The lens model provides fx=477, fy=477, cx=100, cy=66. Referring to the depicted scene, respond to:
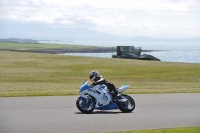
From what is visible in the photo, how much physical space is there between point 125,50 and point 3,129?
73660 mm

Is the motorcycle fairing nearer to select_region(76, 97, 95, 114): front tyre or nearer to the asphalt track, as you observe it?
the asphalt track

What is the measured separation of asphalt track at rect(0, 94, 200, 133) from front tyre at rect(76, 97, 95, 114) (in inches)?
7.0

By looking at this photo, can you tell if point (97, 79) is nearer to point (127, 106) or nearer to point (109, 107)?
point (109, 107)

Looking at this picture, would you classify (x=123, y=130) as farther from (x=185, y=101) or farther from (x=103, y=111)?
(x=185, y=101)

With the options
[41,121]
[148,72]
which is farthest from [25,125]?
[148,72]

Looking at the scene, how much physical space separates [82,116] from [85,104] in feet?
2.38

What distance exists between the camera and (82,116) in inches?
526

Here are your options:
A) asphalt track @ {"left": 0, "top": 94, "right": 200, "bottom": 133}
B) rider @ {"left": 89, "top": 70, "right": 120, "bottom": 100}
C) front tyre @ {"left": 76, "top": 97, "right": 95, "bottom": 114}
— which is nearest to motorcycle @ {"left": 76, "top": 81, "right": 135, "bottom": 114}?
front tyre @ {"left": 76, "top": 97, "right": 95, "bottom": 114}

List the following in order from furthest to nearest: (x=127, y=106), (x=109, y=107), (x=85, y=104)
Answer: (x=127, y=106), (x=109, y=107), (x=85, y=104)

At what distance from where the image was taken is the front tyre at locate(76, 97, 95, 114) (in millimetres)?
13930

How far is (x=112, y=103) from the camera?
46.8ft

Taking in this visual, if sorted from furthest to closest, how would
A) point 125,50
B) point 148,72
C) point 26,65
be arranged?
point 125,50, point 26,65, point 148,72

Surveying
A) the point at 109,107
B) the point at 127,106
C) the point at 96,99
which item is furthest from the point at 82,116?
the point at 127,106

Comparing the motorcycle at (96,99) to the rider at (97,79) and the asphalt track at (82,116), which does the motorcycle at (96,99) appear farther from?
the asphalt track at (82,116)
